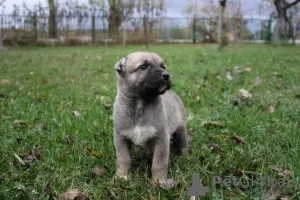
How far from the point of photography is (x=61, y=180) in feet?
10.00

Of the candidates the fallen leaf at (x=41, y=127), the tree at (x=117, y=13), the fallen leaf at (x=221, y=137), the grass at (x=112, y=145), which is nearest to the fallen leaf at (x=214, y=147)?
the grass at (x=112, y=145)

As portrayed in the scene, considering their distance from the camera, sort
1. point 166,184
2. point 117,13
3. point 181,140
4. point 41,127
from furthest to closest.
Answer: point 117,13, point 41,127, point 181,140, point 166,184

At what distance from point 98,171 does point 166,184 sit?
0.65 metres

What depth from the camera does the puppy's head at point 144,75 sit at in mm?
3092

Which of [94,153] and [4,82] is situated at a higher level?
[4,82]

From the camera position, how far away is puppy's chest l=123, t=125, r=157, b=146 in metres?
3.15

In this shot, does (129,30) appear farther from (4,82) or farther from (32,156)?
(32,156)

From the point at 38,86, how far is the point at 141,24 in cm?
2463

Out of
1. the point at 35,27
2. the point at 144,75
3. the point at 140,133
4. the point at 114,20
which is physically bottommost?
the point at 140,133

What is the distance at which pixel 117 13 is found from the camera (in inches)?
1238

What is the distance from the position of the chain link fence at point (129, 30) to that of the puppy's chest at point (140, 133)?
20235 mm

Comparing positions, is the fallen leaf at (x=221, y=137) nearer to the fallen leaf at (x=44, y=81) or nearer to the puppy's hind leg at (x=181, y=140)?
the puppy's hind leg at (x=181, y=140)

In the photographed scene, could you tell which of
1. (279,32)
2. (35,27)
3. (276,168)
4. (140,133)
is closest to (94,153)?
(140,133)

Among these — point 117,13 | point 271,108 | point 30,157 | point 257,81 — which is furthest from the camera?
point 117,13
